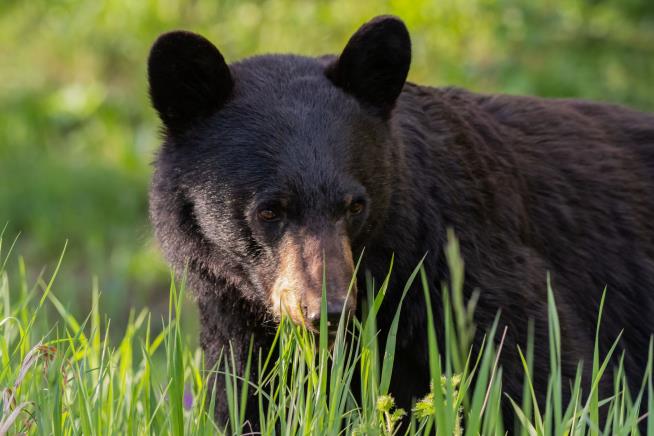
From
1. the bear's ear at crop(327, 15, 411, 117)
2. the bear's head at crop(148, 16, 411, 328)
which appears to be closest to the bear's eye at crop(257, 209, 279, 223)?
the bear's head at crop(148, 16, 411, 328)

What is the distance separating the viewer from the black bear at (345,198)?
3.07 metres

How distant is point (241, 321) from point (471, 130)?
37.8 inches

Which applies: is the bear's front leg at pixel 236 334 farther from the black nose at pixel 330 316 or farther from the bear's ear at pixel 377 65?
the bear's ear at pixel 377 65

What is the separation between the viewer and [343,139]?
3180mm

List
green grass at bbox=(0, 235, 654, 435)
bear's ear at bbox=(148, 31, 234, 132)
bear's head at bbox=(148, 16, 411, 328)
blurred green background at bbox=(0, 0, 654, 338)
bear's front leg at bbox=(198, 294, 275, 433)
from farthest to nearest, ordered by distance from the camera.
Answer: blurred green background at bbox=(0, 0, 654, 338)
bear's front leg at bbox=(198, 294, 275, 433)
bear's ear at bbox=(148, 31, 234, 132)
bear's head at bbox=(148, 16, 411, 328)
green grass at bbox=(0, 235, 654, 435)

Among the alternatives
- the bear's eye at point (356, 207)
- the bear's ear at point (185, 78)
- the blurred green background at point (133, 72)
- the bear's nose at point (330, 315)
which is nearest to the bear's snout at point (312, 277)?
the bear's nose at point (330, 315)

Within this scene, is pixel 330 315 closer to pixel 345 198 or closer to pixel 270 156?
pixel 345 198

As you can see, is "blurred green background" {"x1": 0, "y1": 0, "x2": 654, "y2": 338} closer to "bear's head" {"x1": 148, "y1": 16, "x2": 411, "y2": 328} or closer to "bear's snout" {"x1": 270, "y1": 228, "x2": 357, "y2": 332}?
"bear's head" {"x1": 148, "y1": 16, "x2": 411, "y2": 328}

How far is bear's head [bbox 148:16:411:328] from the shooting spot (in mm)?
3043

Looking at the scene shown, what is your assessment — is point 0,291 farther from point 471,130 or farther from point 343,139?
point 471,130

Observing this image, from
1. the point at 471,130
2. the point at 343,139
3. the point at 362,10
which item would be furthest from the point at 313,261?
the point at 362,10

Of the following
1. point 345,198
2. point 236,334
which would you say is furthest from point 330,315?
point 236,334

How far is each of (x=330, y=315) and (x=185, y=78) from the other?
95 centimetres

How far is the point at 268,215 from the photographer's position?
308 centimetres
